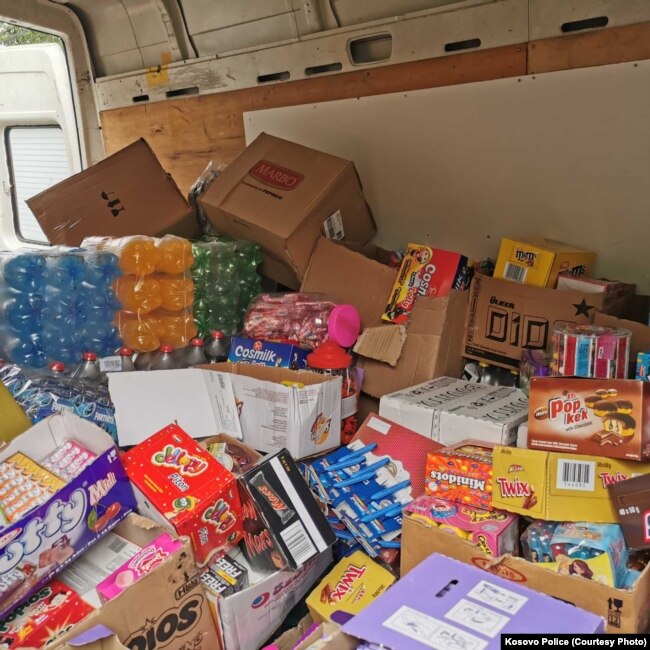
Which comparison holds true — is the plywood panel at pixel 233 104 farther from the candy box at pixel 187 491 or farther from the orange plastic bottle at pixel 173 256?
the candy box at pixel 187 491

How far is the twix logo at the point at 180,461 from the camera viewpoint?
66.4 inches

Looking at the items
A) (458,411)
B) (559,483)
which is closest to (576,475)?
(559,483)

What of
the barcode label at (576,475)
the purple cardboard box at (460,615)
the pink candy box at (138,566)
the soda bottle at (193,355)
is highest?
the soda bottle at (193,355)

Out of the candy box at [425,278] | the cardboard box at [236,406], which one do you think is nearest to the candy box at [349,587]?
the cardboard box at [236,406]

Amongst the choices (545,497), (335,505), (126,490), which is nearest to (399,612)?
(545,497)

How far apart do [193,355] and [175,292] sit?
0.24 m

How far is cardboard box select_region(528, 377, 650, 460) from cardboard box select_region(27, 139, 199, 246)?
186 centimetres

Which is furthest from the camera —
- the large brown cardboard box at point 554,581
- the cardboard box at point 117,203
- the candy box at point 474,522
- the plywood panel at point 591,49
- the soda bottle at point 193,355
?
the cardboard box at point 117,203

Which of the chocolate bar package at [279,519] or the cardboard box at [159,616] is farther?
the chocolate bar package at [279,519]

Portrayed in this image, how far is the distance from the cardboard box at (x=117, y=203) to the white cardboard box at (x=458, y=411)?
1411 mm

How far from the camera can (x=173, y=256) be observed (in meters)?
2.40

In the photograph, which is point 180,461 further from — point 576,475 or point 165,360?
point 576,475

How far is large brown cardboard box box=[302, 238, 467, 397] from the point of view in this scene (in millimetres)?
2170

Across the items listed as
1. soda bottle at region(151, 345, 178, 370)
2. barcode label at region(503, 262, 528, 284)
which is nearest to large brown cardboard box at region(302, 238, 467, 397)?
barcode label at region(503, 262, 528, 284)
